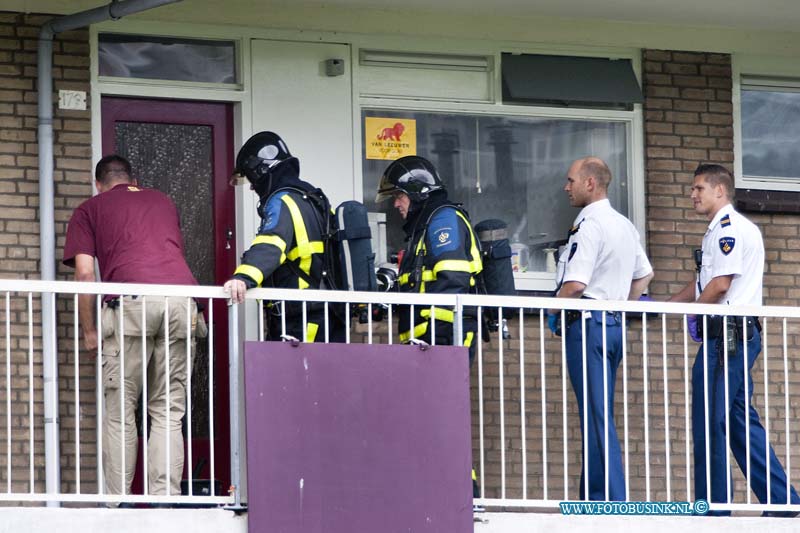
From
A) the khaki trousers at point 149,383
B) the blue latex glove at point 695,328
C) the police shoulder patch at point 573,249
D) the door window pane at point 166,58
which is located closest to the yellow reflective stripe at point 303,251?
→ the khaki trousers at point 149,383

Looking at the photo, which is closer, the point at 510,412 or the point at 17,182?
the point at 17,182

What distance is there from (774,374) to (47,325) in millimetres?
4826

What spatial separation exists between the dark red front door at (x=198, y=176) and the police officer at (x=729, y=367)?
2987 millimetres

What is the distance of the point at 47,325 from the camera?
10094mm

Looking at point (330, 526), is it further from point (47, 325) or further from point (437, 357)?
point (47, 325)

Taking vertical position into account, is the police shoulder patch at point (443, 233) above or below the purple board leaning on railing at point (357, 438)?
above

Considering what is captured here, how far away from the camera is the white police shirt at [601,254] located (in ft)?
31.4

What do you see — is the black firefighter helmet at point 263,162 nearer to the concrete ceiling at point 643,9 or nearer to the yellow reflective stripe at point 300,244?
the yellow reflective stripe at point 300,244

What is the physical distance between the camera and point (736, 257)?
9.65 m

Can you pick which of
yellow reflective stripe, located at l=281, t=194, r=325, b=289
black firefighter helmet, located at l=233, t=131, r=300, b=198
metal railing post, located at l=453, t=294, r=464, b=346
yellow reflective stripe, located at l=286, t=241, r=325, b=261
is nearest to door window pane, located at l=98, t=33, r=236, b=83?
black firefighter helmet, located at l=233, t=131, r=300, b=198

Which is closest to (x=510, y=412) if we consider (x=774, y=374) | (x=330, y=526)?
(x=774, y=374)

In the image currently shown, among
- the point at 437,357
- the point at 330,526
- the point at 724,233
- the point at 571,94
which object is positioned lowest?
the point at 330,526

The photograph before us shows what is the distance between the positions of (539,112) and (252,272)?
11.1 ft

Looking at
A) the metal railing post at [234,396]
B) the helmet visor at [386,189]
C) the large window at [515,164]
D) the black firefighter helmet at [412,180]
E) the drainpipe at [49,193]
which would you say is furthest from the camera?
the large window at [515,164]
